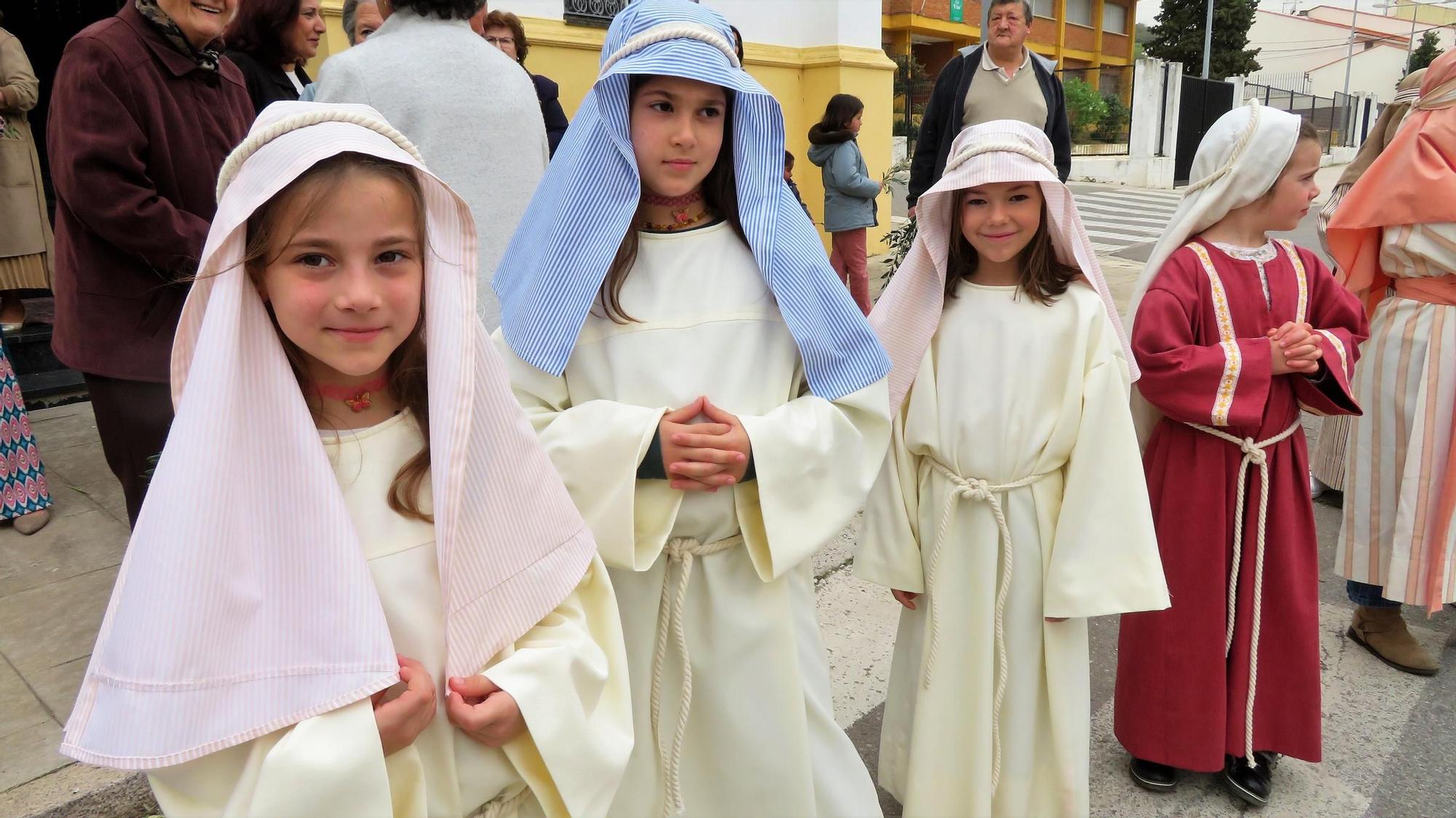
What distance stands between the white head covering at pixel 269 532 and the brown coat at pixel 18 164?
4.67m

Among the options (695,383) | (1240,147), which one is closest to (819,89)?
(1240,147)

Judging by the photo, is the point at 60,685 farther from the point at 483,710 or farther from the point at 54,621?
the point at 483,710

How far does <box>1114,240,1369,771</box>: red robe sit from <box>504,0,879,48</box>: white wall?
6.32 meters

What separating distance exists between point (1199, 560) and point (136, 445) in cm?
301

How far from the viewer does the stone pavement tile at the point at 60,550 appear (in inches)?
137

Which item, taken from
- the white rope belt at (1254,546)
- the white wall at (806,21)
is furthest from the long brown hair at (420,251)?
the white wall at (806,21)

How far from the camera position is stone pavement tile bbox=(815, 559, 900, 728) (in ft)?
10.6

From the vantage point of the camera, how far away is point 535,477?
5.03 ft

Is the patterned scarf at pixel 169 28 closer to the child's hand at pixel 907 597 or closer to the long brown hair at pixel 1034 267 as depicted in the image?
the long brown hair at pixel 1034 267

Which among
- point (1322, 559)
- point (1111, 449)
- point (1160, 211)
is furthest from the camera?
point (1160, 211)

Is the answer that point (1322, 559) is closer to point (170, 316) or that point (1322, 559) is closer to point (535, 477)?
point (535, 477)

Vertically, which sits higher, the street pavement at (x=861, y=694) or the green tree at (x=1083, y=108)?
the green tree at (x=1083, y=108)

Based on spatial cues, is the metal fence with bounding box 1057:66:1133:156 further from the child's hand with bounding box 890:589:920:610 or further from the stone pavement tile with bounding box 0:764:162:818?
the stone pavement tile with bounding box 0:764:162:818

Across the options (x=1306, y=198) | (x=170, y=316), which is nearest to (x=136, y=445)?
(x=170, y=316)
